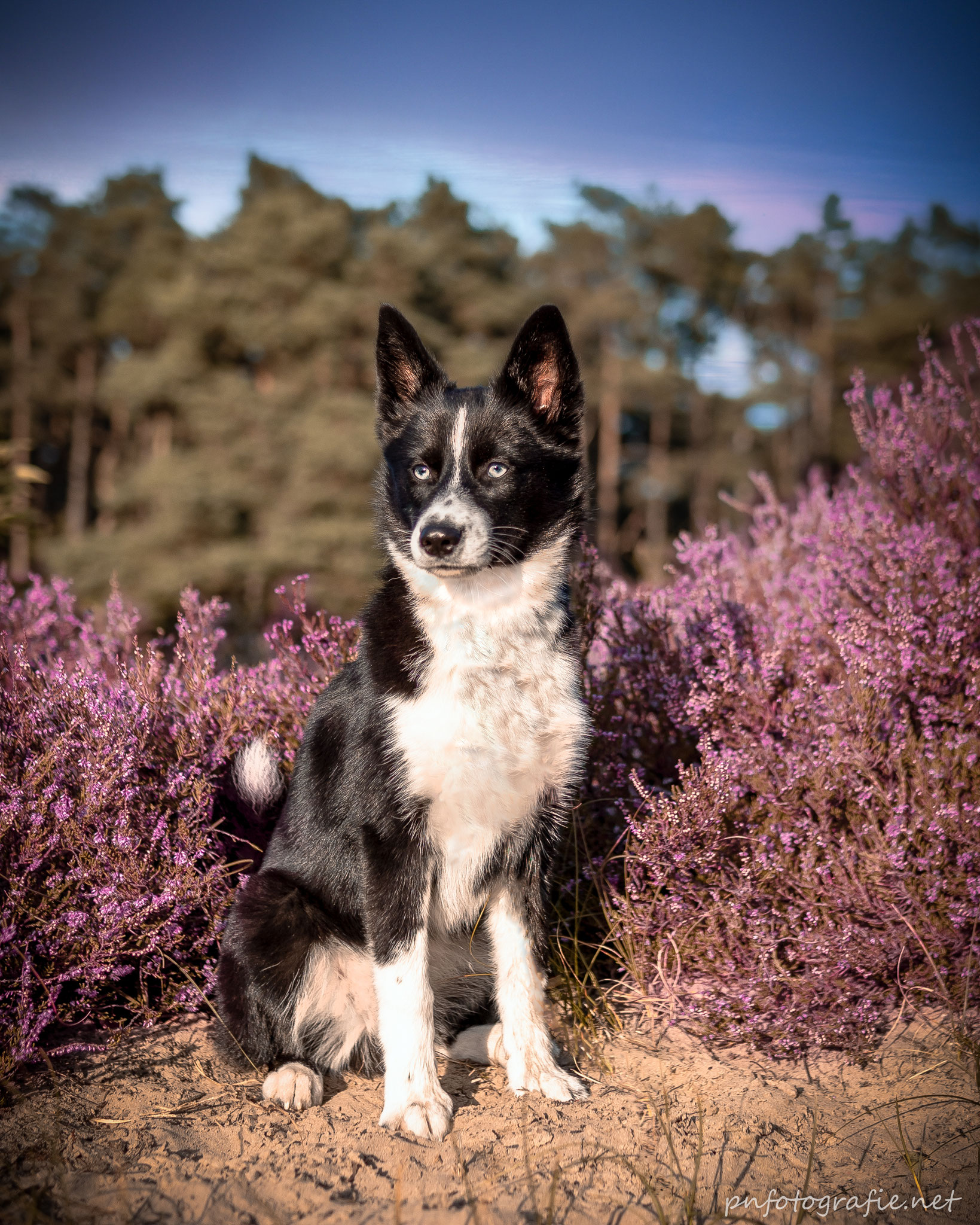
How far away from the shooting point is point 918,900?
2629 mm

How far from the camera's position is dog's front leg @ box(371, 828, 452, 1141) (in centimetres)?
223

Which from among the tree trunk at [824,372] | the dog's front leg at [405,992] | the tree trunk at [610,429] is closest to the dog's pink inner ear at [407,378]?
the dog's front leg at [405,992]

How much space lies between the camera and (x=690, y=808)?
8.83 feet

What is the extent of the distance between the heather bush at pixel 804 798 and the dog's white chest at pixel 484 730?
1.19 feet

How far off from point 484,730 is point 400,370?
1.23m

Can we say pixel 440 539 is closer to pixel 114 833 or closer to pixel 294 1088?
pixel 114 833

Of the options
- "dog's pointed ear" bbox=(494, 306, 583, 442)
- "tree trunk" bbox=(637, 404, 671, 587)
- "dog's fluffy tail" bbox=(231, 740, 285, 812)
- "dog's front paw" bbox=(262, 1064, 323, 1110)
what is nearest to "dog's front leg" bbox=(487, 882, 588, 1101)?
"dog's front paw" bbox=(262, 1064, 323, 1110)

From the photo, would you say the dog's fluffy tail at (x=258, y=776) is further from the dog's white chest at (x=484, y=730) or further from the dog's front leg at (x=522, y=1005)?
the dog's front leg at (x=522, y=1005)

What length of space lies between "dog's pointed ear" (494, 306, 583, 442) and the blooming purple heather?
0.81m

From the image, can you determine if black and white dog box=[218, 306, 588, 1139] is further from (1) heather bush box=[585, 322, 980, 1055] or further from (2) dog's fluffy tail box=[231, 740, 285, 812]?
(1) heather bush box=[585, 322, 980, 1055]

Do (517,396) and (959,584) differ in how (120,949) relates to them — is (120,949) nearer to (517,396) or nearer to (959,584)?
(517,396)

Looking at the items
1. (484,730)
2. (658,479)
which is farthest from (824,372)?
(484,730)

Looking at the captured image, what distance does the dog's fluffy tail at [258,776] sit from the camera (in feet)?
9.20

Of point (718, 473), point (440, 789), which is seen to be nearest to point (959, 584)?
point (440, 789)
